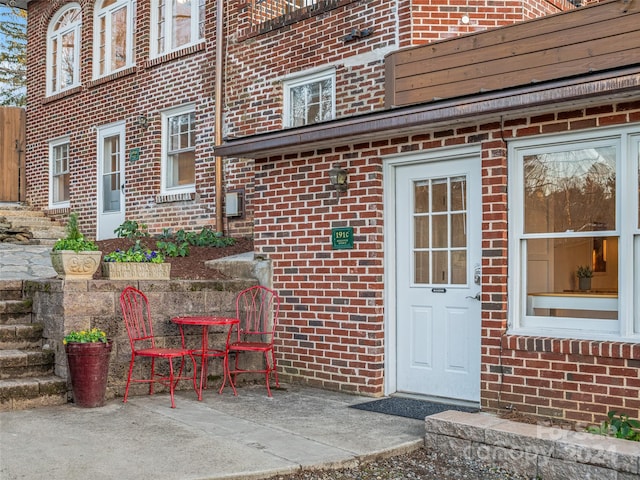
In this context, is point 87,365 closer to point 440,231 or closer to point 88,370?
point 88,370

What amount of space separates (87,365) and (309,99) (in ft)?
17.3

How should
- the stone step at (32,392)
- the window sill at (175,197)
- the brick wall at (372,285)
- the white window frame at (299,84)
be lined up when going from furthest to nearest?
the window sill at (175,197) → the white window frame at (299,84) → the stone step at (32,392) → the brick wall at (372,285)

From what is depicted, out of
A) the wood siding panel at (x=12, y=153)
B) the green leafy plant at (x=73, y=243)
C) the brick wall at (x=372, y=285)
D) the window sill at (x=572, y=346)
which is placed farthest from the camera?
the wood siding panel at (x=12, y=153)

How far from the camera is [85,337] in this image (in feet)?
20.5

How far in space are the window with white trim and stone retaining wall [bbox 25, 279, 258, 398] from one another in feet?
14.8

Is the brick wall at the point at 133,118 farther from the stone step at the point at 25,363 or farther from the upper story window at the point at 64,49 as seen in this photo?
the stone step at the point at 25,363

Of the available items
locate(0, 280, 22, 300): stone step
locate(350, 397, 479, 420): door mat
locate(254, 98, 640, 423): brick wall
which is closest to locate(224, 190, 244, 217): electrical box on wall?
locate(254, 98, 640, 423): brick wall

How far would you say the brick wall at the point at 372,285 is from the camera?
5633 mm

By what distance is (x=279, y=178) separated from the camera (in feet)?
26.1

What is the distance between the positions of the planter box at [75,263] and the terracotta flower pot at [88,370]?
694mm

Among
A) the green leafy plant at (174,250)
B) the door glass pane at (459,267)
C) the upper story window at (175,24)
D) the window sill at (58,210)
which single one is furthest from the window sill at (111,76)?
the door glass pane at (459,267)

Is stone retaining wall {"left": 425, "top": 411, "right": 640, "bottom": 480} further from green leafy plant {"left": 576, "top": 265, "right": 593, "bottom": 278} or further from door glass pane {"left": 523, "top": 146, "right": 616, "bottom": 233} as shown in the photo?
door glass pane {"left": 523, "top": 146, "right": 616, "bottom": 233}

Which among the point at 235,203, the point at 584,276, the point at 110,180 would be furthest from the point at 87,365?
the point at 110,180

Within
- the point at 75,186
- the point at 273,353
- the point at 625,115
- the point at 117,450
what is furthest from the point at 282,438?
the point at 75,186
